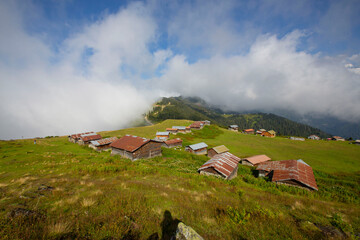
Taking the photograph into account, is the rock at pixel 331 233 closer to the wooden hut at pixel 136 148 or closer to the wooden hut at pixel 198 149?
the wooden hut at pixel 136 148

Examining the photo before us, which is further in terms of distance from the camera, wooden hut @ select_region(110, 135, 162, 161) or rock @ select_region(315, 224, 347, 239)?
wooden hut @ select_region(110, 135, 162, 161)

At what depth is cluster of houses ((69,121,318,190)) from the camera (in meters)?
22.5

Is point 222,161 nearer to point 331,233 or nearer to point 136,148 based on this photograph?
point 331,233

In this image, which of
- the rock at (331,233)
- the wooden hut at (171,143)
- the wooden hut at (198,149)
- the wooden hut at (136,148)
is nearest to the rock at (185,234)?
the rock at (331,233)

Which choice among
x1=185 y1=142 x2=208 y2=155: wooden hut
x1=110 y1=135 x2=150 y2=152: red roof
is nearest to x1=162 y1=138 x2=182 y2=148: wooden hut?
x1=185 y1=142 x2=208 y2=155: wooden hut

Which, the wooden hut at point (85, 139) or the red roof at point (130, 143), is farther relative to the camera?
the wooden hut at point (85, 139)

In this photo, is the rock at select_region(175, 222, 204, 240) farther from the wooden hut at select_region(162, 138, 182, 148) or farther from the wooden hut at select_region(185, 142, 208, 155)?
the wooden hut at select_region(162, 138, 182, 148)

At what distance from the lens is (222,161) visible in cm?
2600

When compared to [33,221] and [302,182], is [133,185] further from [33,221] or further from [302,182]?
[302,182]

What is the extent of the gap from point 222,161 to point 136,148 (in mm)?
22743

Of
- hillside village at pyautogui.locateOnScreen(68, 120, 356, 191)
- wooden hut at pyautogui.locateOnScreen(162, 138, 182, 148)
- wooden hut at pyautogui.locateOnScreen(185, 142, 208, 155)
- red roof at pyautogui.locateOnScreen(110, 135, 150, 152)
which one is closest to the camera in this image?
hillside village at pyautogui.locateOnScreen(68, 120, 356, 191)

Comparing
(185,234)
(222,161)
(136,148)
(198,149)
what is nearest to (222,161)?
(222,161)

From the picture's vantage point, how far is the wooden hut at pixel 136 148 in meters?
35.9

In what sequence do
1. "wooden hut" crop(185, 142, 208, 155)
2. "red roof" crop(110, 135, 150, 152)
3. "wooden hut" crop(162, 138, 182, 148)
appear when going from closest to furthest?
1. "red roof" crop(110, 135, 150, 152)
2. "wooden hut" crop(185, 142, 208, 155)
3. "wooden hut" crop(162, 138, 182, 148)
